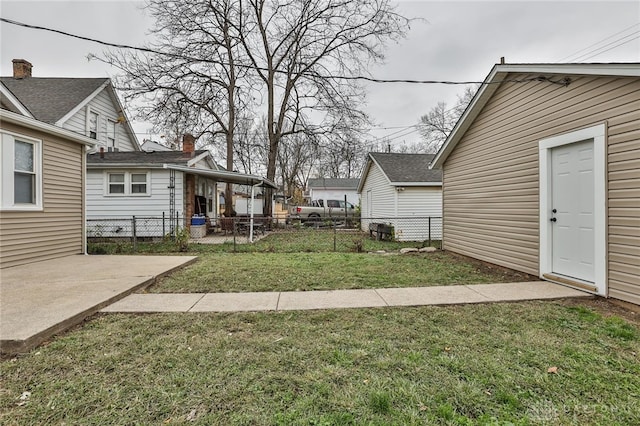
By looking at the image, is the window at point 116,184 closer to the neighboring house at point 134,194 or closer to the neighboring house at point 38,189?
the neighboring house at point 134,194

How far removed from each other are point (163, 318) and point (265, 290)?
5.25 feet

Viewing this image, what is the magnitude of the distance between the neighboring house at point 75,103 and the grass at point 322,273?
914 centimetres

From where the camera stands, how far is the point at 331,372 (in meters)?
2.43

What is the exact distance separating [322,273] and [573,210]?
4387mm

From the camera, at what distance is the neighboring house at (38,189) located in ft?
19.2

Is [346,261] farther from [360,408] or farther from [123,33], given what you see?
[123,33]

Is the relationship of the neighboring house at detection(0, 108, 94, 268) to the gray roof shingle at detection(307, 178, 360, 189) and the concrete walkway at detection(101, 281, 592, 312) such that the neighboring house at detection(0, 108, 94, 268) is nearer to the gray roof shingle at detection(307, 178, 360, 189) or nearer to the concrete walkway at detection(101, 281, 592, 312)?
the concrete walkway at detection(101, 281, 592, 312)

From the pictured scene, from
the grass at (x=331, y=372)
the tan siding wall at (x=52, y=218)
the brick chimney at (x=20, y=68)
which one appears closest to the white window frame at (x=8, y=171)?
the tan siding wall at (x=52, y=218)

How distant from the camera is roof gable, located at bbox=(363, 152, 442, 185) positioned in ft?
41.1

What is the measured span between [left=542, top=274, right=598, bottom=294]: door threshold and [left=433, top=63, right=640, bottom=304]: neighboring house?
17 millimetres

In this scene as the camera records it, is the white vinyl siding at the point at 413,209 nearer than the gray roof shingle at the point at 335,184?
Yes

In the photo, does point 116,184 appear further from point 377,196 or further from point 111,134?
point 377,196

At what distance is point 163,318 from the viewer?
358 centimetres

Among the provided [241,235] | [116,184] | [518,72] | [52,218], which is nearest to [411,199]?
[518,72]
